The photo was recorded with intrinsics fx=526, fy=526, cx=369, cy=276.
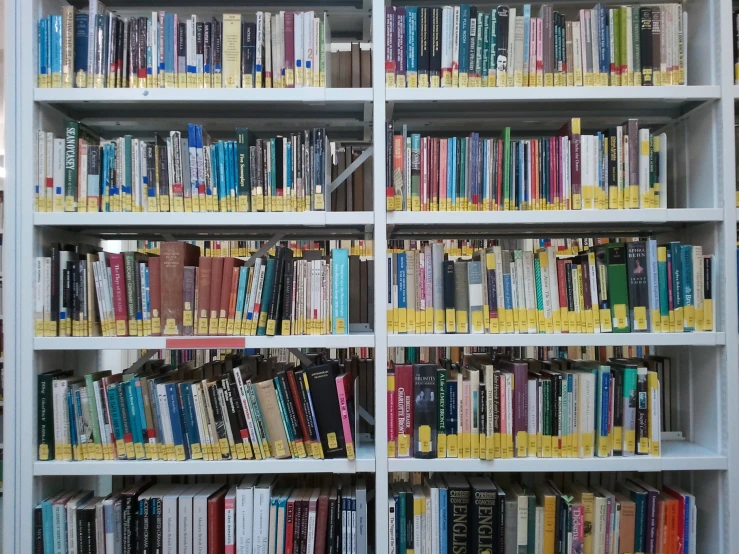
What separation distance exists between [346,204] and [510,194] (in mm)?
579

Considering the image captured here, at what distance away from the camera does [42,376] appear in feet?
5.77

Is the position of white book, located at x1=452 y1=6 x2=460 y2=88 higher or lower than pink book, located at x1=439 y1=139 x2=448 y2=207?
higher

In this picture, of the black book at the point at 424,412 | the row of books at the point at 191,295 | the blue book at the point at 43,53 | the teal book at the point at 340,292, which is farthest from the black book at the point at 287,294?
the blue book at the point at 43,53

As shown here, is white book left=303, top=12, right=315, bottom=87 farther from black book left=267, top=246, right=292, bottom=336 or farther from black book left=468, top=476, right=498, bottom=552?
black book left=468, top=476, right=498, bottom=552

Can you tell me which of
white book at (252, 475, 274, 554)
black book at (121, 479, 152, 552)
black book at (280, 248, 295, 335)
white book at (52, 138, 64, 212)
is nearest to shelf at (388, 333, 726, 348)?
black book at (280, 248, 295, 335)

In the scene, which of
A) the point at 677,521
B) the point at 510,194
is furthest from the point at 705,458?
the point at 510,194

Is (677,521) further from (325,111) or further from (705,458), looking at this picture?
(325,111)

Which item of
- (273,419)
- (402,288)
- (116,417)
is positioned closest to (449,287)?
(402,288)

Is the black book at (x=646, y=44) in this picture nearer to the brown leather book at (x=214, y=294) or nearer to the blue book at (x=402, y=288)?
the blue book at (x=402, y=288)

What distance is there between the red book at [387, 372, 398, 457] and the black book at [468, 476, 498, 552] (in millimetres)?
326

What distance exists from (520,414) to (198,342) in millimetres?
1091

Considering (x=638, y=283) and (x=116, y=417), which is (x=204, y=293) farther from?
(x=638, y=283)

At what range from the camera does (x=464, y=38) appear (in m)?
1.77

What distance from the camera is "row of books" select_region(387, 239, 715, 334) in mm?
1767
